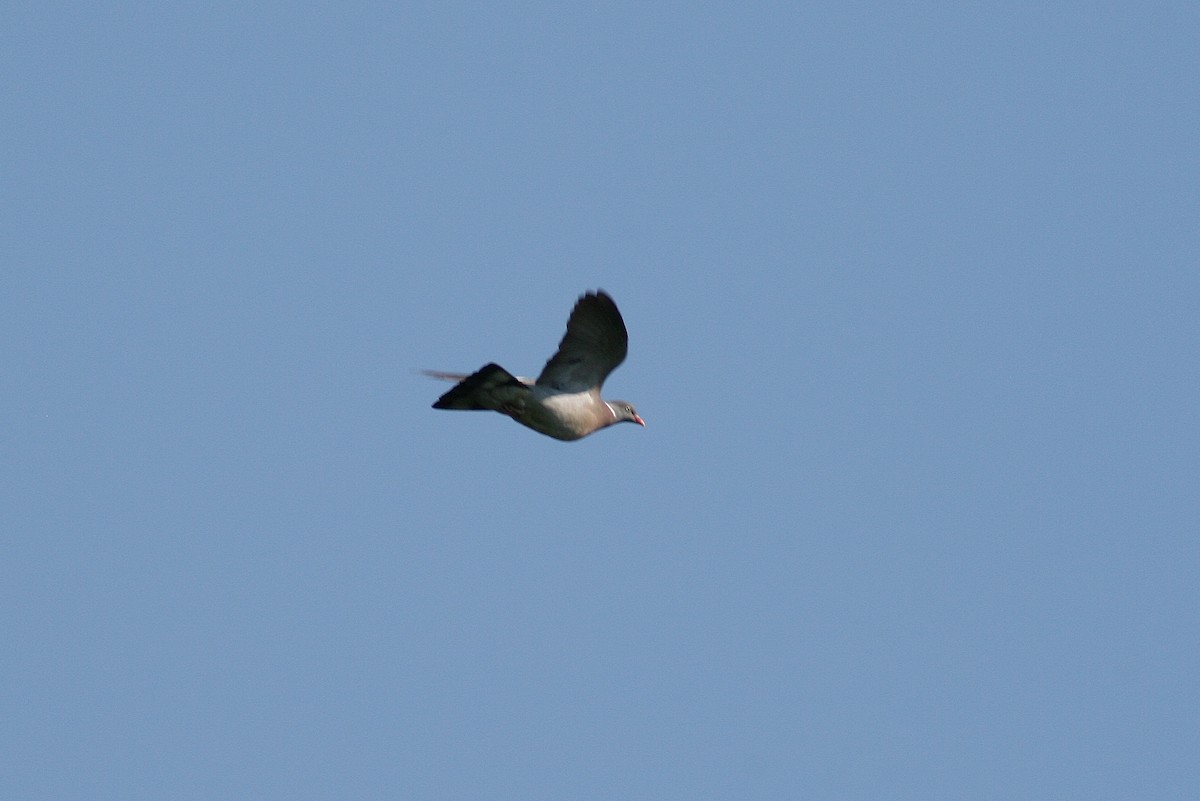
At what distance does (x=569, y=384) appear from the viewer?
1628 centimetres

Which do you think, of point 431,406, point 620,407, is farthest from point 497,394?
point 620,407

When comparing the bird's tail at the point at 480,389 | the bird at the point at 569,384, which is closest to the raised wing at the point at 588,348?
the bird at the point at 569,384

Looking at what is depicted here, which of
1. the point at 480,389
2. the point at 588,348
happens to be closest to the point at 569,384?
the point at 588,348

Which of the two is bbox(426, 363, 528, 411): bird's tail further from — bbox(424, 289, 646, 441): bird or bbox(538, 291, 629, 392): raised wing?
bbox(538, 291, 629, 392): raised wing

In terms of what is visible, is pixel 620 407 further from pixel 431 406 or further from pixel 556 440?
pixel 431 406

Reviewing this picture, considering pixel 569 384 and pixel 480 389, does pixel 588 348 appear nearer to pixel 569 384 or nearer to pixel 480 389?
pixel 569 384

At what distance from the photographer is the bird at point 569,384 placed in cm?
1565

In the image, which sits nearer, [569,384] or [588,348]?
[588,348]

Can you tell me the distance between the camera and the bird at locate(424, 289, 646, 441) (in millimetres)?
15648

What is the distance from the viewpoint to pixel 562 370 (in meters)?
16.2

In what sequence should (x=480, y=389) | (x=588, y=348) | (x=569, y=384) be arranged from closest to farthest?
1. (x=480, y=389)
2. (x=588, y=348)
3. (x=569, y=384)

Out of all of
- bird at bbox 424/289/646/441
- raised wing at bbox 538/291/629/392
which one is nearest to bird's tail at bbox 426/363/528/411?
bird at bbox 424/289/646/441

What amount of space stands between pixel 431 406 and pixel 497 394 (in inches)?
25.3

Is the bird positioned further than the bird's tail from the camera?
Yes
